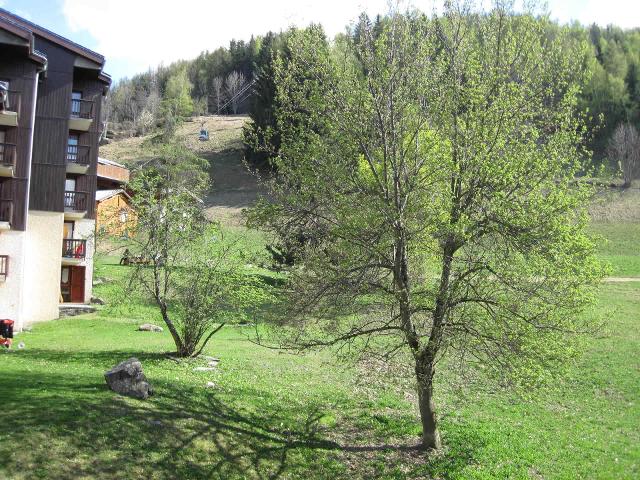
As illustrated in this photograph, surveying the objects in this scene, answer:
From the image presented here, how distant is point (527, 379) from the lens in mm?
12648

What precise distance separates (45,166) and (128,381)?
65.6ft

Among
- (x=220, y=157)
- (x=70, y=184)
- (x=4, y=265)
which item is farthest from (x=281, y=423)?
(x=220, y=157)

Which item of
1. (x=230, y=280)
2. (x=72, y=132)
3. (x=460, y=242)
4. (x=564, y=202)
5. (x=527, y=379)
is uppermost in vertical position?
(x=72, y=132)

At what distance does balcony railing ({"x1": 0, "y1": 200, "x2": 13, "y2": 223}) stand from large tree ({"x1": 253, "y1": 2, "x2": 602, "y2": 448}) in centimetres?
1779

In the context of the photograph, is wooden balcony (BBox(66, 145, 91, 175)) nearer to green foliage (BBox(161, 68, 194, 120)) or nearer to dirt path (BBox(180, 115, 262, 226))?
dirt path (BBox(180, 115, 262, 226))

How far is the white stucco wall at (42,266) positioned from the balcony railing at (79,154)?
192 inches

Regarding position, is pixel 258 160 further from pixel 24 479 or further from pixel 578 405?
pixel 24 479

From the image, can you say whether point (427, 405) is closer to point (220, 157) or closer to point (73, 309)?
point (73, 309)

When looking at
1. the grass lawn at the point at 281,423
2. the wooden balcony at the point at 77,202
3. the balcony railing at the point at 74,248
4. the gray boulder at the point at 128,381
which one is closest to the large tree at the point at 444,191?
the grass lawn at the point at 281,423

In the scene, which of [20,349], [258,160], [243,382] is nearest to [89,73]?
[20,349]

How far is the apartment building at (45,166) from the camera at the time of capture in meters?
27.0

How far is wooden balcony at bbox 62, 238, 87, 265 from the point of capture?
Result: 33031 mm

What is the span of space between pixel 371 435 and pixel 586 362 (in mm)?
12286

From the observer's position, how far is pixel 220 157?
284ft
